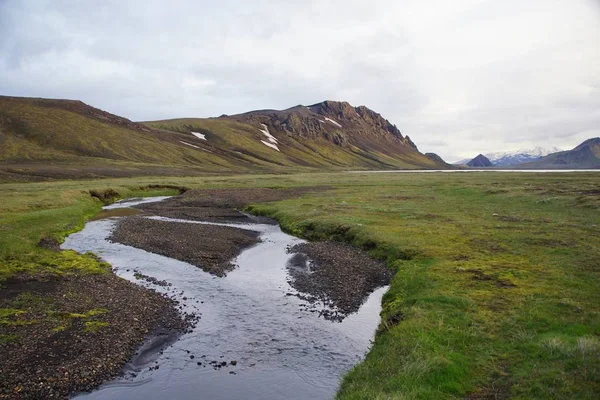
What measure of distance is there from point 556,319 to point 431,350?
7.62 meters

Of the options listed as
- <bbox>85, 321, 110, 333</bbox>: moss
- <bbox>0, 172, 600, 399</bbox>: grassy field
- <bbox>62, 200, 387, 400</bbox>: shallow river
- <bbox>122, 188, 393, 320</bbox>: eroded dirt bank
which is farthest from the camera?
<bbox>122, 188, 393, 320</bbox>: eroded dirt bank

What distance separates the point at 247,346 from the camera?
21.1 m

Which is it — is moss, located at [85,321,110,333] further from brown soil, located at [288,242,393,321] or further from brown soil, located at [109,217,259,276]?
brown soil, located at [288,242,393,321]

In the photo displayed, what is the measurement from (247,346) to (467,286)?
15062 millimetres

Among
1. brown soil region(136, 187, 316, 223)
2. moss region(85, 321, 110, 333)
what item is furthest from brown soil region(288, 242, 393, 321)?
brown soil region(136, 187, 316, 223)

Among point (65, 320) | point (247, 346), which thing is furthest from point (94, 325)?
point (247, 346)

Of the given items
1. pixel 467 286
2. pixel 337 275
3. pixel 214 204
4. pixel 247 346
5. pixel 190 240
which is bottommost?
pixel 247 346

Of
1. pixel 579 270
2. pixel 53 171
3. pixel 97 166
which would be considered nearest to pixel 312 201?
pixel 579 270

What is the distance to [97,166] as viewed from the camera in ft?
468

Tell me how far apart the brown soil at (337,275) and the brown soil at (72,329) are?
10.2 m

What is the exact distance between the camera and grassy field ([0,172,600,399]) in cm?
1502

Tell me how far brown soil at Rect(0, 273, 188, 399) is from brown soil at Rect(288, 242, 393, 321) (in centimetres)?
1024

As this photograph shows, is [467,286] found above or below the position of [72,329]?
above

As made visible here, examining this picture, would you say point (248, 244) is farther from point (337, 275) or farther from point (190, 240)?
point (337, 275)
